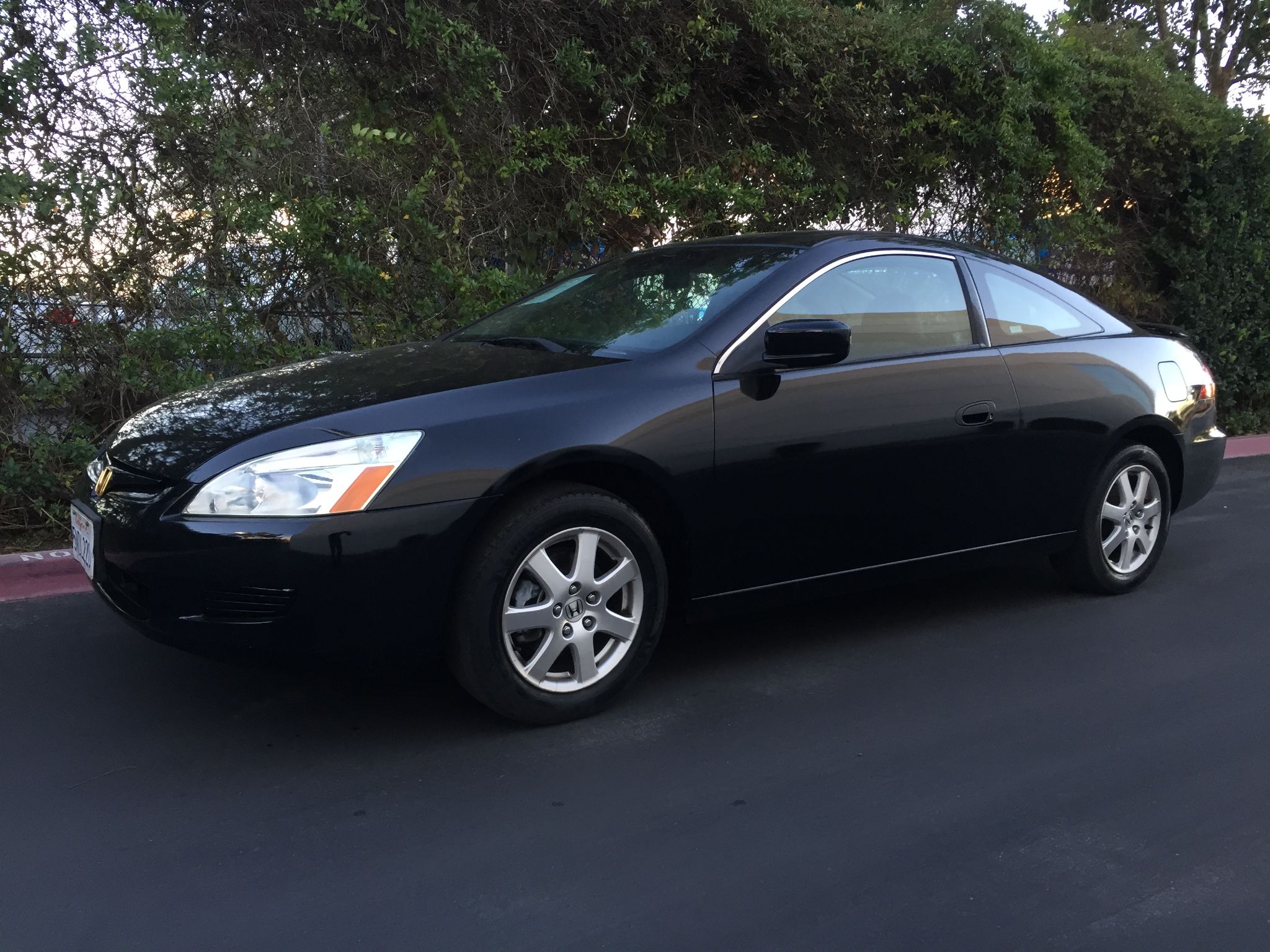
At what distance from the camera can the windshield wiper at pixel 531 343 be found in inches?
167

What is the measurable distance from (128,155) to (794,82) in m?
4.23

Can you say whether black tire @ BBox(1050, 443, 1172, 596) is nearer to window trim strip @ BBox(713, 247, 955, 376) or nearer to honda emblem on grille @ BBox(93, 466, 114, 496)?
window trim strip @ BBox(713, 247, 955, 376)

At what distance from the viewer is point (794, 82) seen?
811 cm

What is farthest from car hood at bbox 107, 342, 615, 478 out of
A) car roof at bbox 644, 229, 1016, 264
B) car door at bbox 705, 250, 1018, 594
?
car roof at bbox 644, 229, 1016, 264

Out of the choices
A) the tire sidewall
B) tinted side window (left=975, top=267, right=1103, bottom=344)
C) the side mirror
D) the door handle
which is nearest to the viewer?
the side mirror

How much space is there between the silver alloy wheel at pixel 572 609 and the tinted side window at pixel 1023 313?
6.35ft

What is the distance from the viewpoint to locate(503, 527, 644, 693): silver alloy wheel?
11.8ft

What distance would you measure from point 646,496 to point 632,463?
190 millimetres

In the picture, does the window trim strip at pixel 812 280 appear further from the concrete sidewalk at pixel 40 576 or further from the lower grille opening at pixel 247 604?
the concrete sidewalk at pixel 40 576

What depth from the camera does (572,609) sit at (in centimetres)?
367

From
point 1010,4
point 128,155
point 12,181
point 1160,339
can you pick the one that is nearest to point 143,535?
point 12,181

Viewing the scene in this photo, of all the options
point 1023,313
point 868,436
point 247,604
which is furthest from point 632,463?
point 1023,313

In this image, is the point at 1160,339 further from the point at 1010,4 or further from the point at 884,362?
the point at 1010,4

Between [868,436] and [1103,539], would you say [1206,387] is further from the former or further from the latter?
[868,436]
